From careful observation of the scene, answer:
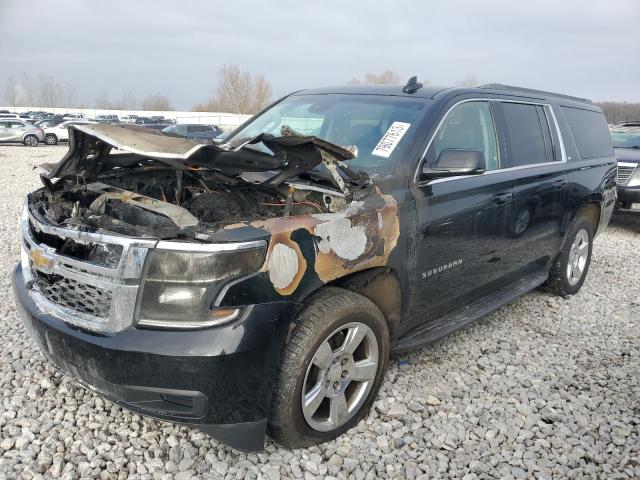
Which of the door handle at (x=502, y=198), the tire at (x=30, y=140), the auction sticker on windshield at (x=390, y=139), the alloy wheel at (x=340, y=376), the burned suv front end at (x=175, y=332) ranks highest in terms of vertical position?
the auction sticker on windshield at (x=390, y=139)

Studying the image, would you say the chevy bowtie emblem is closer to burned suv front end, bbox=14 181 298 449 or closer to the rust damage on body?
burned suv front end, bbox=14 181 298 449

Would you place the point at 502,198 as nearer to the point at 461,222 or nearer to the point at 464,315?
the point at 461,222

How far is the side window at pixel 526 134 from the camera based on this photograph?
12.6 feet

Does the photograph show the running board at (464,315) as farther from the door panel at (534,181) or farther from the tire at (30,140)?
the tire at (30,140)

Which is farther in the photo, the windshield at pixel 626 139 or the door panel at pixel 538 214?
the windshield at pixel 626 139

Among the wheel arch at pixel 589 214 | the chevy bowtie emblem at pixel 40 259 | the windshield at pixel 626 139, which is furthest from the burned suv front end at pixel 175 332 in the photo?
the windshield at pixel 626 139

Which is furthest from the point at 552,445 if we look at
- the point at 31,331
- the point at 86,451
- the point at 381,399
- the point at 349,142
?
the point at 31,331

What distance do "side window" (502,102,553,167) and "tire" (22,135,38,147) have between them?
2818 centimetres

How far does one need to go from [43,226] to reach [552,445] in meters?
2.85

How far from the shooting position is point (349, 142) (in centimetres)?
330

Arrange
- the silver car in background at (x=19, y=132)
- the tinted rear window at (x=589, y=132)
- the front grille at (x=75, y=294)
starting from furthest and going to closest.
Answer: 1. the silver car in background at (x=19, y=132)
2. the tinted rear window at (x=589, y=132)
3. the front grille at (x=75, y=294)

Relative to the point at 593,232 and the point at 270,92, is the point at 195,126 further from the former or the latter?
the point at 270,92

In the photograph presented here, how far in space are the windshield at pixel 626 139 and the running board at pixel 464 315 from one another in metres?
7.35

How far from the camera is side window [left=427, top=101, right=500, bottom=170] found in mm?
3211
